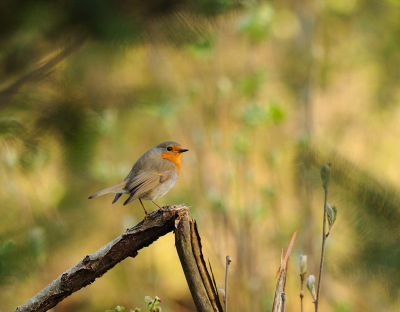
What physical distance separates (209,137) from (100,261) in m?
3.15

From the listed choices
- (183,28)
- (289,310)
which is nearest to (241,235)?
(289,310)

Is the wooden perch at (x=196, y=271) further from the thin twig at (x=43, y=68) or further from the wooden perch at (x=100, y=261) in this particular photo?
the thin twig at (x=43, y=68)

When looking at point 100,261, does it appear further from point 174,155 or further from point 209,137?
point 209,137

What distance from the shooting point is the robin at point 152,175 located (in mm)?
1900

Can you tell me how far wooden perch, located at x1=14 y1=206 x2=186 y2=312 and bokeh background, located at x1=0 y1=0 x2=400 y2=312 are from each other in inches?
5.2

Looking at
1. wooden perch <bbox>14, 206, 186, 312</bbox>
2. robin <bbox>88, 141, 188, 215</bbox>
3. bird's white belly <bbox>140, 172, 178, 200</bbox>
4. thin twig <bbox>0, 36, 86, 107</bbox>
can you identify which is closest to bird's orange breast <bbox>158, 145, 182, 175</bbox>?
robin <bbox>88, 141, 188, 215</bbox>

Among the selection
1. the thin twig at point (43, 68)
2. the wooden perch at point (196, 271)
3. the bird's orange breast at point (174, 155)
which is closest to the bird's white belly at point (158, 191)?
the bird's orange breast at point (174, 155)

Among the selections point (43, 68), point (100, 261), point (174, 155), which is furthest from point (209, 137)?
point (100, 261)

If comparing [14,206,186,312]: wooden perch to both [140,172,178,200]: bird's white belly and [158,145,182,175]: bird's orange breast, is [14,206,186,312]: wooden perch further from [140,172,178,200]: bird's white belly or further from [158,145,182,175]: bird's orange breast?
[158,145,182,175]: bird's orange breast

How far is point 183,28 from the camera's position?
1556mm

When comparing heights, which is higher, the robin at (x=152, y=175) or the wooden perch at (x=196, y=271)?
the wooden perch at (x=196, y=271)

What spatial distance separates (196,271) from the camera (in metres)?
1.04

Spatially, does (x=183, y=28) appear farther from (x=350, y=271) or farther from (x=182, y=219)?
(x=350, y=271)

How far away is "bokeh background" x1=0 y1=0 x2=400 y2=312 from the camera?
4.31 ft
